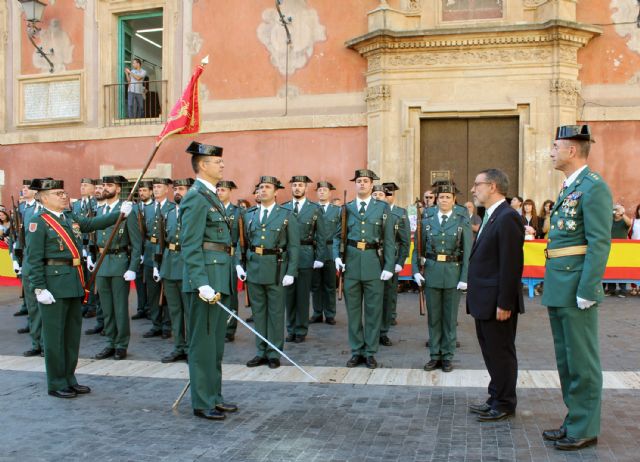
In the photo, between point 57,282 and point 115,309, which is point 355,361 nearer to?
point 115,309

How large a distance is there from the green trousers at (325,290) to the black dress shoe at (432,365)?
3.14 meters

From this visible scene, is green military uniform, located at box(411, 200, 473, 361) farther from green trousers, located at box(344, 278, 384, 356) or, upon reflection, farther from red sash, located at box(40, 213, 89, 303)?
red sash, located at box(40, 213, 89, 303)

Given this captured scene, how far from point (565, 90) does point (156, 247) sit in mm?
8956

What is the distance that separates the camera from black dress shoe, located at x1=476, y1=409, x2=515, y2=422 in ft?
16.1

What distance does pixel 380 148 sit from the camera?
13828 mm

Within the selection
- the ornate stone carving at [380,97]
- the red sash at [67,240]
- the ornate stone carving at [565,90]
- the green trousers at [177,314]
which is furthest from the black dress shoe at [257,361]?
the ornate stone carving at [565,90]

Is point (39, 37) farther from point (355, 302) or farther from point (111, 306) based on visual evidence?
point (355, 302)

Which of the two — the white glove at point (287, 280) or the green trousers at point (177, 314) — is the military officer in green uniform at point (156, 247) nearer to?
the green trousers at point (177, 314)

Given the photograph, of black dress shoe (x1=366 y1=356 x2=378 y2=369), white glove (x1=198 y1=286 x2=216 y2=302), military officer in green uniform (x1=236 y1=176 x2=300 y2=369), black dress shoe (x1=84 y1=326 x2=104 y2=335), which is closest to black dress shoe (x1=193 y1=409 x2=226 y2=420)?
white glove (x1=198 y1=286 x2=216 y2=302)

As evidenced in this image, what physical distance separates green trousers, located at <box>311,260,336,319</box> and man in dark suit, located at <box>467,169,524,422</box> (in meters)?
4.66

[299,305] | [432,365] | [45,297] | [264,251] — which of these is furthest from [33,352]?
[432,365]

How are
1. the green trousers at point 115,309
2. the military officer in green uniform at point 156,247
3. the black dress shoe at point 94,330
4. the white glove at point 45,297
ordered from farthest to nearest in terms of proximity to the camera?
the black dress shoe at point 94,330 < the military officer in green uniform at point 156,247 < the green trousers at point 115,309 < the white glove at point 45,297

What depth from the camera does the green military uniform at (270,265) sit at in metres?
7.20

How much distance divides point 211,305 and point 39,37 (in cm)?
1431
